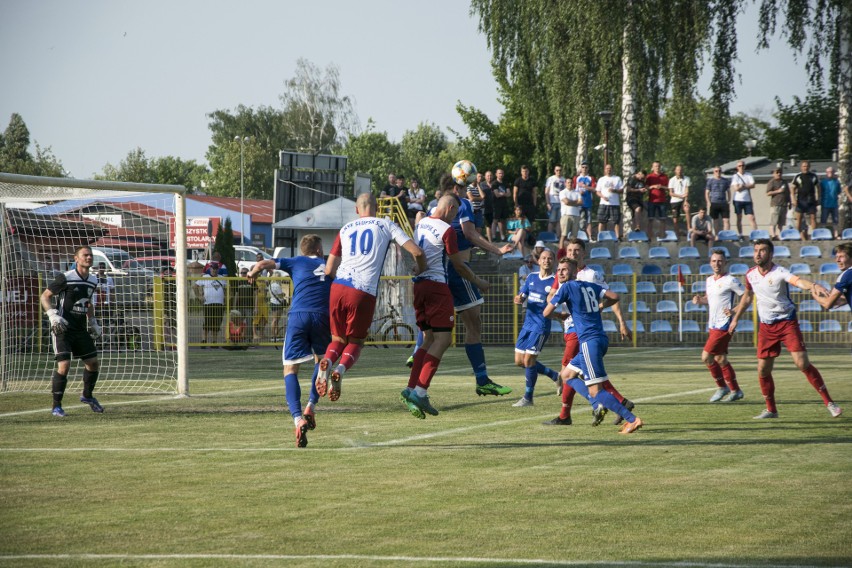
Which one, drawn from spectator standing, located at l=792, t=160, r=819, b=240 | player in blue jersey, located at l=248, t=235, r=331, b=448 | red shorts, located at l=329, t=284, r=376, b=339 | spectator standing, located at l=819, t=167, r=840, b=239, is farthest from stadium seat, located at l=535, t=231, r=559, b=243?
red shorts, located at l=329, t=284, r=376, b=339

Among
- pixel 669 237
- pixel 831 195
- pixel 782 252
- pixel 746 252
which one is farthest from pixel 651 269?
pixel 831 195

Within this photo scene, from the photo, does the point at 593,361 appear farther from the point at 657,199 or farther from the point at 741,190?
the point at 741,190

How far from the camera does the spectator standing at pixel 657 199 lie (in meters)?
28.8

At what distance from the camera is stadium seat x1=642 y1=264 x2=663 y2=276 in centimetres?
2933

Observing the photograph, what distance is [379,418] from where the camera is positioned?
12719mm

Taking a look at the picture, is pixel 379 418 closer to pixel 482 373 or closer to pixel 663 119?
pixel 482 373

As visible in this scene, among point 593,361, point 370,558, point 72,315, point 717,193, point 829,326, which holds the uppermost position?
point 717,193

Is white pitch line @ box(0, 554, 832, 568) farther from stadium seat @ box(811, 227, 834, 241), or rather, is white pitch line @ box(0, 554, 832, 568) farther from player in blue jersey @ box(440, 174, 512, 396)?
stadium seat @ box(811, 227, 834, 241)

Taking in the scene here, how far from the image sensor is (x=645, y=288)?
93.9ft

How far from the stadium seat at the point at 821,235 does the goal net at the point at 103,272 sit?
17.1 m

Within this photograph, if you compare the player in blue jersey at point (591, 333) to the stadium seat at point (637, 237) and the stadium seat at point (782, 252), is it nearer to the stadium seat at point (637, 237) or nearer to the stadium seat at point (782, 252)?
the stadium seat at point (782, 252)

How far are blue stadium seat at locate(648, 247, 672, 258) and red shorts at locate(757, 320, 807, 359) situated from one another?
16713 millimetres

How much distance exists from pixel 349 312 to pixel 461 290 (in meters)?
2.79

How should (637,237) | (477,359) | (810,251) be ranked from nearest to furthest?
1. (477,359)
2. (810,251)
3. (637,237)
